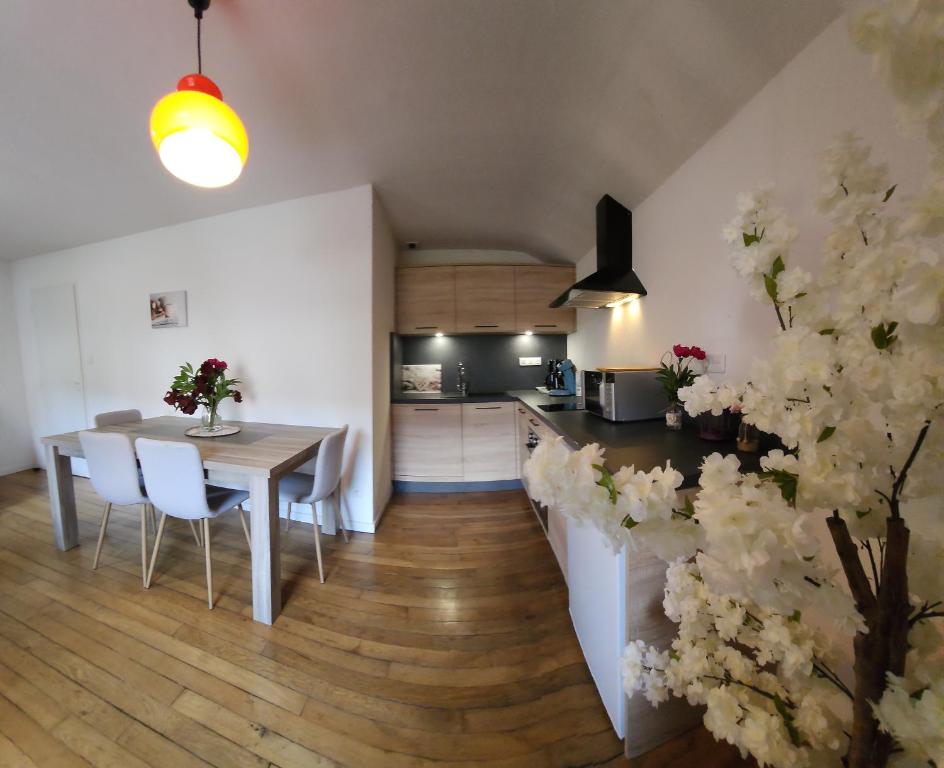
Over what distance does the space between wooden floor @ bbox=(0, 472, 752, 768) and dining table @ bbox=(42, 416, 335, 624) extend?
0.58 feet

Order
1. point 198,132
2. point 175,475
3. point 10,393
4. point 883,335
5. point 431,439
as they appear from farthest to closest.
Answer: point 10,393 < point 431,439 < point 175,475 < point 198,132 < point 883,335

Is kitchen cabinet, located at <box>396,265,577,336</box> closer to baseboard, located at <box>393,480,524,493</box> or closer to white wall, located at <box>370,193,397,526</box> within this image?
white wall, located at <box>370,193,397,526</box>

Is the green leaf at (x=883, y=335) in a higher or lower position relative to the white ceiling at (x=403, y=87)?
lower

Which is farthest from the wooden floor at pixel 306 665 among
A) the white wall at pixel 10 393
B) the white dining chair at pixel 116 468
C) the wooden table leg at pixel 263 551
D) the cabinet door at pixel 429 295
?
the white wall at pixel 10 393

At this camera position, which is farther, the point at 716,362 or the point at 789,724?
the point at 716,362

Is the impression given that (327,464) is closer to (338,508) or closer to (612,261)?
(338,508)

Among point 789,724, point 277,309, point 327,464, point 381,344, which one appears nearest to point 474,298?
point 381,344

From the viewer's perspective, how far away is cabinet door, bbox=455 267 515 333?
9.80 ft

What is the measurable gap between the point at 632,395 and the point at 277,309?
257 cm

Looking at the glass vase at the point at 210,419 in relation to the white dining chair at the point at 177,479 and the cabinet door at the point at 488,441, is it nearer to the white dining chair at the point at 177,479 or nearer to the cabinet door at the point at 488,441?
the white dining chair at the point at 177,479

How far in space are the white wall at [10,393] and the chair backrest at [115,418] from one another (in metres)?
2.79

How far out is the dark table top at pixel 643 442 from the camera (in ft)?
3.22

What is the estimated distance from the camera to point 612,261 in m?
1.92

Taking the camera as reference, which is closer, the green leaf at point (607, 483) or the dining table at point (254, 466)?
the green leaf at point (607, 483)
